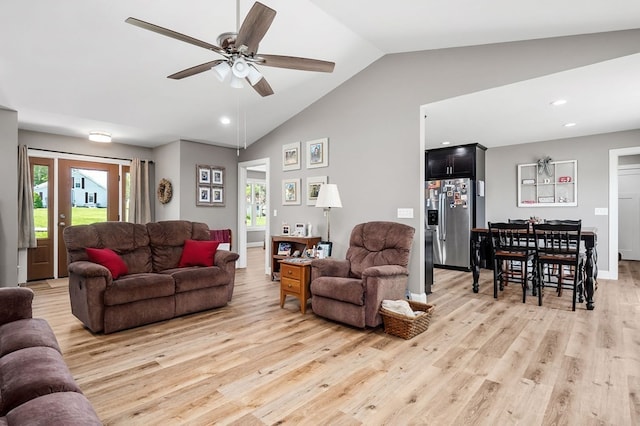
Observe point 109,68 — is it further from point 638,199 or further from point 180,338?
point 638,199

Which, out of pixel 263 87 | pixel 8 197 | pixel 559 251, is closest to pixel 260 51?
pixel 263 87

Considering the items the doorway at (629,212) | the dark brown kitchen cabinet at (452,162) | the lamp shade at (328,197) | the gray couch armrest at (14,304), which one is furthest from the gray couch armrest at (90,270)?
the doorway at (629,212)

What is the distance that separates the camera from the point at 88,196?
6.07 metres

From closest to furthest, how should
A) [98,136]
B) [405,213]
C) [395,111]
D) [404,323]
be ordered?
[404,323] → [405,213] → [395,111] → [98,136]

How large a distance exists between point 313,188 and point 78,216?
4332mm

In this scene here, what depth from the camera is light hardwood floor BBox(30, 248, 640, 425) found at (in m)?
1.93

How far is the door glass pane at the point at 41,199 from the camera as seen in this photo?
5492mm

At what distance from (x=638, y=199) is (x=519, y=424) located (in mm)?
8309

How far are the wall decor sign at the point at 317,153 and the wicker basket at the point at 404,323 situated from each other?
2.71 m

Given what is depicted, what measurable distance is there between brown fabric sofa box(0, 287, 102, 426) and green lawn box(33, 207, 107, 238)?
183 inches

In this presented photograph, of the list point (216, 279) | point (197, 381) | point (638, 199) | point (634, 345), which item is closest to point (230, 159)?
point (216, 279)

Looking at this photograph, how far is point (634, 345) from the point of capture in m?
2.85

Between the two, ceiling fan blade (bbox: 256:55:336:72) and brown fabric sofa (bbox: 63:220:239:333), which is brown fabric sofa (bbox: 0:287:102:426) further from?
ceiling fan blade (bbox: 256:55:336:72)

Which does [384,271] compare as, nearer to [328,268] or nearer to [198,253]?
[328,268]
